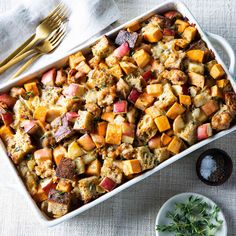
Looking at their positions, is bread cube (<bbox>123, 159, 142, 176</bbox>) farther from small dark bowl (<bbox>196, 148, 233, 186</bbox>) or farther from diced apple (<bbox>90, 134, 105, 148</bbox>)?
small dark bowl (<bbox>196, 148, 233, 186</bbox>)

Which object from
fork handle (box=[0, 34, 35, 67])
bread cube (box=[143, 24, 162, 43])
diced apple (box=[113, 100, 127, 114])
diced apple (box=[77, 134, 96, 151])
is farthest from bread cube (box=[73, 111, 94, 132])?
fork handle (box=[0, 34, 35, 67])

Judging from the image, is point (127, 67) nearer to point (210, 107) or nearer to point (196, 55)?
point (196, 55)

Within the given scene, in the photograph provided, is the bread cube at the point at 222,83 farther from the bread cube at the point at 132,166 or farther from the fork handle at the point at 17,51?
the fork handle at the point at 17,51

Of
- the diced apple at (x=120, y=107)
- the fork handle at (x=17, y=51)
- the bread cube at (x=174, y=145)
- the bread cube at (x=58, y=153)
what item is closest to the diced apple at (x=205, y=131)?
the bread cube at (x=174, y=145)

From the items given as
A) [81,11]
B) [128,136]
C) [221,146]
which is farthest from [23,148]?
[221,146]

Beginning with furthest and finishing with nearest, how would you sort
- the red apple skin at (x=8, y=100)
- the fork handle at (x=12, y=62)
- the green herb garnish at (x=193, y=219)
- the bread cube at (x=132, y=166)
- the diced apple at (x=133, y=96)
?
the fork handle at (x=12, y=62) → the green herb garnish at (x=193, y=219) → the red apple skin at (x=8, y=100) → the diced apple at (x=133, y=96) → the bread cube at (x=132, y=166)

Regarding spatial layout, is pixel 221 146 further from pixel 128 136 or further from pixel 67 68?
pixel 67 68

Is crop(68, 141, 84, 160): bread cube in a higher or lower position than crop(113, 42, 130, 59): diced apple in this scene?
lower
